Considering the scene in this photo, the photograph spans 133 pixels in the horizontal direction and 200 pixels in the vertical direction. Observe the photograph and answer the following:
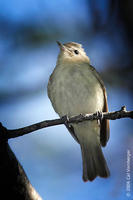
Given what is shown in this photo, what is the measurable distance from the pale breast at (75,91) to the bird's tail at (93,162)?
550 mm

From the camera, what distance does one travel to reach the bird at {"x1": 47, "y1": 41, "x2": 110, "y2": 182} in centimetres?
356

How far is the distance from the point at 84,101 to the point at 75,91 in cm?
18

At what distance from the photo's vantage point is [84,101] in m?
3.60

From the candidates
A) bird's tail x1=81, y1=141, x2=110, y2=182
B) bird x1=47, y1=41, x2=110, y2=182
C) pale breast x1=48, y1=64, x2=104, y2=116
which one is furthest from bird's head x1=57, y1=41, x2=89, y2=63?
bird's tail x1=81, y1=141, x2=110, y2=182

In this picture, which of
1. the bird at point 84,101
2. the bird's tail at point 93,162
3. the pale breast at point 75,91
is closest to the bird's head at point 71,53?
the bird at point 84,101

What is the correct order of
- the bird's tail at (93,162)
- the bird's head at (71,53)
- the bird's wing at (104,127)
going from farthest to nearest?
the bird's head at (71,53)
the bird's wing at (104,127)
the bird's tail at (93,162)

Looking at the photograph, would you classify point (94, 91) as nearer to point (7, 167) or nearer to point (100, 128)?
point (100, 128)

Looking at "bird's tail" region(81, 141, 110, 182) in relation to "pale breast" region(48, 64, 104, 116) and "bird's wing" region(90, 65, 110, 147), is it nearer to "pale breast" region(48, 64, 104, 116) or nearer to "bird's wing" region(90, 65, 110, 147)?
"bird's wing" region(90, 65, 110, 147)

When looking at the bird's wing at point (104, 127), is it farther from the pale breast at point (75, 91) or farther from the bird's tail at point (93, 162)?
the bird's tail at point (93, 162)

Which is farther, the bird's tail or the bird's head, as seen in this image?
the bird's head

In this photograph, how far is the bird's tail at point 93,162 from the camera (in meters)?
3.39

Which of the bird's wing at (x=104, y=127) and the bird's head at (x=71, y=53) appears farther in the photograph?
the bird's head at (x=71, y=53)

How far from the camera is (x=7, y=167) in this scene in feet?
6.44

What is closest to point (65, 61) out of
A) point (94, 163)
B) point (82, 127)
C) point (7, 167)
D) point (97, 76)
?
point (97, 76)
